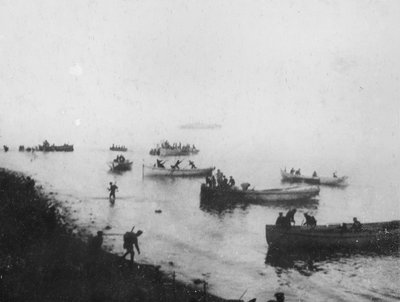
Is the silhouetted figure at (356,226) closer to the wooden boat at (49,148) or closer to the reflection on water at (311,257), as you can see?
the reflection on water at (311,257)

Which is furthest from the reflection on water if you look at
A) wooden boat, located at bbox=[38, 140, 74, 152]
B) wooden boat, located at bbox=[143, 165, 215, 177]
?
wooden boat, located at bbox=[38, 140, 74, 152]

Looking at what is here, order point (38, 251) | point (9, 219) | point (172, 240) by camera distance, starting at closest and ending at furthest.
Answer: point (38, 251) → point (9, 219) → point (172, 240)

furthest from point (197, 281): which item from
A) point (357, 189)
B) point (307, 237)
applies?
point (357, 189)

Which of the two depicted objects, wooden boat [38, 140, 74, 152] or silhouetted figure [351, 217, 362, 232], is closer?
silhouetted figure [351, 217, 362, 232]

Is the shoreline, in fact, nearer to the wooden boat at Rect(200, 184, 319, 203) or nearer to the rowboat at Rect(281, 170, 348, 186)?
the wooden boat at Rect(200, 184, 319, 203)

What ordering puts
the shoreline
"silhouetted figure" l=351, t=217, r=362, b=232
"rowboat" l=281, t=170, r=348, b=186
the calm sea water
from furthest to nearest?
"rowboat" l=281, t=170, r=348, b=186
"silhouetted figure" l=351, t=217, r=362, b=232
the calm sea water
the shoreline

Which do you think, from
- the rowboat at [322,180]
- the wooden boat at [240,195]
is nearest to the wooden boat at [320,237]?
the wooden boat at [240,195]

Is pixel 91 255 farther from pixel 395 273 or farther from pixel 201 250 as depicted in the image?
pixel 395 273
